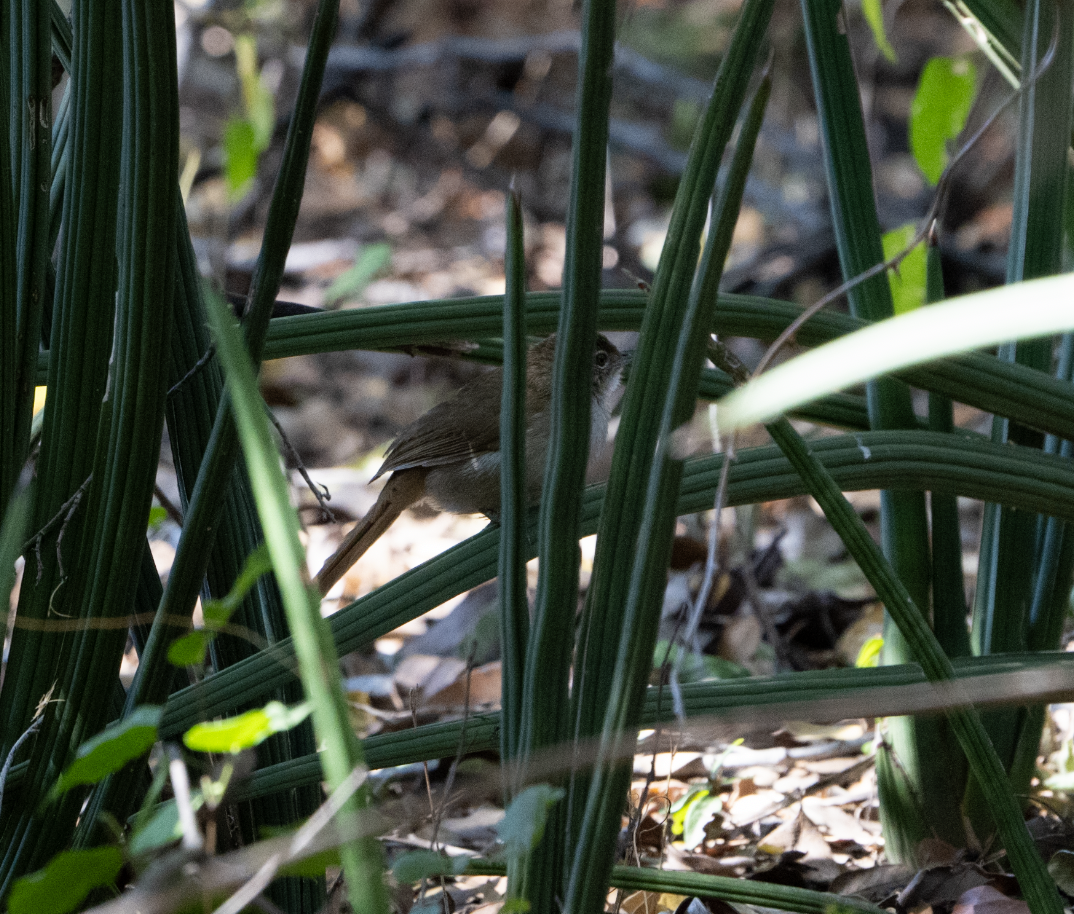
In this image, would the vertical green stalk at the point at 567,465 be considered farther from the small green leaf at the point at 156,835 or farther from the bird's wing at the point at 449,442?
the bird's wing at the point at 449,442

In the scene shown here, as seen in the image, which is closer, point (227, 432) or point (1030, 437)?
point (227, 432)

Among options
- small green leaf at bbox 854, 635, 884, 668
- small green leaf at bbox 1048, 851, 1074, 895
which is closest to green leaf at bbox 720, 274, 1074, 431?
small green leaf at bbox 1048, 851, 1074, 895

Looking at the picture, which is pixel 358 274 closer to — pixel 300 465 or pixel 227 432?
pixel 300 465

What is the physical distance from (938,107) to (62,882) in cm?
209

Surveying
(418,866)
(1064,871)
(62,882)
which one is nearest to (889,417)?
(1064,871)

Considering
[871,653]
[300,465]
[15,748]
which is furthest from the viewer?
[871,653]

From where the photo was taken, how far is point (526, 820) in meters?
1.01

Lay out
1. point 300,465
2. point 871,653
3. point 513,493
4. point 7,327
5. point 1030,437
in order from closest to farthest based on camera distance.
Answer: point 513,493 < point 7,327 < point 300,465 < point 1030,437 < point 871,653

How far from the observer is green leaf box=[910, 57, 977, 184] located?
7.49ft

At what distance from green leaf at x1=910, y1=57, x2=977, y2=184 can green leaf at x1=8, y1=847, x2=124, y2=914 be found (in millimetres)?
1931

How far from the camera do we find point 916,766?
207 cm

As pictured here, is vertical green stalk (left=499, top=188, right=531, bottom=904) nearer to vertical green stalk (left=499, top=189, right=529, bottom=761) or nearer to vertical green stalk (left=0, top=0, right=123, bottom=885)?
vertical green stalk (left=499, top=189, right=529, bottom=761)

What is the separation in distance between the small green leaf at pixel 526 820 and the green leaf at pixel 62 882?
1.11ft

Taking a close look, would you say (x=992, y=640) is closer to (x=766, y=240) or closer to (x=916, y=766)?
(x=916, y=766)
